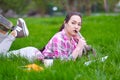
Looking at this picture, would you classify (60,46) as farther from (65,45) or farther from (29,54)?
(29,54)

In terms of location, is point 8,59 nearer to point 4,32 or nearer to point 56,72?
point 4,32

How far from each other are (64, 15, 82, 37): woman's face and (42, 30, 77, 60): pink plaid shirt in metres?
0.08

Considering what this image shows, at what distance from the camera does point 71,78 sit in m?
3.54

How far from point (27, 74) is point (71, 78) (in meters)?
0.48

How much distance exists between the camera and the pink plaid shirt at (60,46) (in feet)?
16.0

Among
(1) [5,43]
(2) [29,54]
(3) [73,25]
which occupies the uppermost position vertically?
(3) [73,25]

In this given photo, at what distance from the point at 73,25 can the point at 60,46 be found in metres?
0.32

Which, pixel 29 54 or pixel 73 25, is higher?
pixel 73 25

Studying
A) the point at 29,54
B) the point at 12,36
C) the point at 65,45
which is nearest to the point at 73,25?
the point at 65,45

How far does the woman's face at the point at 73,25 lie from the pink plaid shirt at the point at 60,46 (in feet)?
0.28

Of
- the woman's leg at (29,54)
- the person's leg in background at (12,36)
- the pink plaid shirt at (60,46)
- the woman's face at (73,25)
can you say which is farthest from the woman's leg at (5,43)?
the woman's face at (73,25)

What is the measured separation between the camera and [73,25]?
4.94 m

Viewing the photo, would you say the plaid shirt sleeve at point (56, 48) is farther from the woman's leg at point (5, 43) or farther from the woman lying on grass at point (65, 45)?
the woman's leg at point (5, 43)

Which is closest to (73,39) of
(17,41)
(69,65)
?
(69,65)
